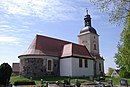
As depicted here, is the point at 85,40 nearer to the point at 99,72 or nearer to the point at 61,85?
the point at 99,72

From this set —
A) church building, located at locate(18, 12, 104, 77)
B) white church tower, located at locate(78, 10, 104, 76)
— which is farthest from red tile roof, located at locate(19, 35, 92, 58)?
white church tower, located at locate(78, 10, 104, 76)

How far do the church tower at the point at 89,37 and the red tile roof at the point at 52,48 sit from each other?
22.3 ft

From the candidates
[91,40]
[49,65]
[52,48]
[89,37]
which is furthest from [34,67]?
[91,40]

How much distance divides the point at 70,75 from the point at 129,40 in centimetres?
1880

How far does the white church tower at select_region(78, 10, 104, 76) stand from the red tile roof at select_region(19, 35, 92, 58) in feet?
21.8

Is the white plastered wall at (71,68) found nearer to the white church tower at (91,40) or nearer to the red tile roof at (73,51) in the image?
the red tile roof at (73,51)

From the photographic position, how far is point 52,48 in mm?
36531

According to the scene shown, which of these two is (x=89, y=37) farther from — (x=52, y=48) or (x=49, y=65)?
(x=49, y=65)

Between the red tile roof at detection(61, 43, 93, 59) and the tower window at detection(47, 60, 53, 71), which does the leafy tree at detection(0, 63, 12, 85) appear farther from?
the red tile roof at detection(61, 43, 93, 59)

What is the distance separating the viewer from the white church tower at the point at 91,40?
147 ft

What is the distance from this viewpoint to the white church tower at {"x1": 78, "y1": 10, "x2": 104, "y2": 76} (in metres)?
44.9

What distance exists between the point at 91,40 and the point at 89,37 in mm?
975

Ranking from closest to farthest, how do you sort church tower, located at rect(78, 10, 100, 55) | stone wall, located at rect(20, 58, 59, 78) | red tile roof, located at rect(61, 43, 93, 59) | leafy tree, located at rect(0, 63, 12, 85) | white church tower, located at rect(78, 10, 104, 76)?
leafy tree, located at rect(0, 63, 12, 85) < stone wall, located at rect(20, 58, 59, 78) < red tile roof, located at rect(61, 43, 93, 59) < white church tower, located at rect(78, 10, 104, 76) < church tower, located at rect(78, 10, 100, 55)

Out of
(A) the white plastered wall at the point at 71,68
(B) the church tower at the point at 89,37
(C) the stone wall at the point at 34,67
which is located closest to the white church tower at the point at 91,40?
(B) the church tower at the point at 89,37
